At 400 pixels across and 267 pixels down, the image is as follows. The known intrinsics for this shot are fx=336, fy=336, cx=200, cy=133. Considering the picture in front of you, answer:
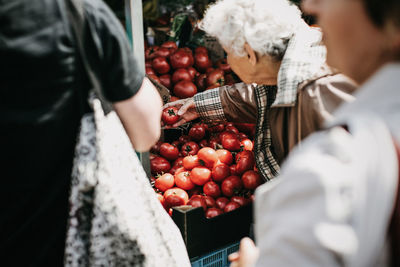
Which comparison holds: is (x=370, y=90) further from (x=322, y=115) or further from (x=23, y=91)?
(x=322, y=115)

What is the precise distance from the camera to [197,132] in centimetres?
273

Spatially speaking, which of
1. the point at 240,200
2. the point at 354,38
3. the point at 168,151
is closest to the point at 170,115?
the point at 168,151

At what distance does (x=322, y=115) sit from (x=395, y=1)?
39.0 inches

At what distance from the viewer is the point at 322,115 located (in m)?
1.45

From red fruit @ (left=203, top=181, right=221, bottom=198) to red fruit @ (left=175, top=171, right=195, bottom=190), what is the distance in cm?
10

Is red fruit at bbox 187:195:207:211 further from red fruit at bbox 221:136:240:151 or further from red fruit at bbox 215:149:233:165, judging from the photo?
red fruit at bbox 221:136:240:151

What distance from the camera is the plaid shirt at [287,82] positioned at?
60.9 inches

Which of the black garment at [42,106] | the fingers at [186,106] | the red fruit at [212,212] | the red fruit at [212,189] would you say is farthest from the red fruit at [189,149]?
the black garment at [42,106]

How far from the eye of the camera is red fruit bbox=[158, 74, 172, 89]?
3178 mm

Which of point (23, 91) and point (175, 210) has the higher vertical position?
point (23, 91)

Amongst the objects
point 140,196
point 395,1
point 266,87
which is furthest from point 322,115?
point 395,1

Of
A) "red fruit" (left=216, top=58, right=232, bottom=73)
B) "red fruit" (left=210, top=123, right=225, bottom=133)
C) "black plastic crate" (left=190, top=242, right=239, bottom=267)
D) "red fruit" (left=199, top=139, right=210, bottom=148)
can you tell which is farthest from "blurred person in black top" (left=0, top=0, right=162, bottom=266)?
"red fruit" (left=216, top=58, right=232, bottom=73)

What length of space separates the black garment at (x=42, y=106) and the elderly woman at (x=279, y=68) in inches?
34.1

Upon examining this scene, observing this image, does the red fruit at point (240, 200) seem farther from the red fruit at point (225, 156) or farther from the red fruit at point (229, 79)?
the red fruit at point (229, 79)
